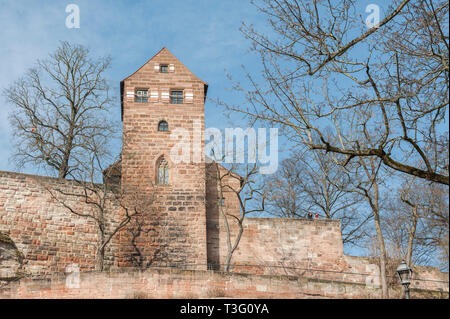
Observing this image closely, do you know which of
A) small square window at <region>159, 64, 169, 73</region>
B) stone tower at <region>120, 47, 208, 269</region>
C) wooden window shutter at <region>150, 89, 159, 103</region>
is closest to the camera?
stone tower at <region>120, 47, 208, 269</region>

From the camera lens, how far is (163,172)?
2708cm

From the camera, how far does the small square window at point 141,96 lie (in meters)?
A: 27.9

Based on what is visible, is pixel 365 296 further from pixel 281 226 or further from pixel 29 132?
pixel 29 132

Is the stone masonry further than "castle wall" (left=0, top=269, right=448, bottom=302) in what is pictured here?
Yes

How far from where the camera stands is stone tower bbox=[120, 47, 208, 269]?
25.6 metres

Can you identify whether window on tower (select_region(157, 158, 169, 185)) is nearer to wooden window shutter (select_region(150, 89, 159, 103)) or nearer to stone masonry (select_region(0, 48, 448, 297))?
stone masonry (select_region(0, 48, 448, 297))

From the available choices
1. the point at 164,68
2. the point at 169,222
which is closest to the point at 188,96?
the point at 164,68

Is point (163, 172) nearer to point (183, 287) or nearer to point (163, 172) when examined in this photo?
point (163, 172)

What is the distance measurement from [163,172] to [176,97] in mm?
3374

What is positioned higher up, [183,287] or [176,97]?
[176,97]

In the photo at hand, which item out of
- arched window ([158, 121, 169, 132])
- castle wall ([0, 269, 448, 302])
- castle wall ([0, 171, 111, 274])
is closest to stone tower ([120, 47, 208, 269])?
arched window ([158, 121, 169, 132])

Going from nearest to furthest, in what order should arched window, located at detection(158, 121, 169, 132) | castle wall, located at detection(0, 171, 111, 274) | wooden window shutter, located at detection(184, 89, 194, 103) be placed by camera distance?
castle wall, located at detection(0, 171, 111, 274), arched window, located at detection(158, 121, 169, 132), wooden window shutter, located at detection(184, 89, 194, 103)

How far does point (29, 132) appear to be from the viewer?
92.3 feet

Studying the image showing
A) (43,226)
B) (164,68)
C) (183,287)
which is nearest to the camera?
(183,287)
